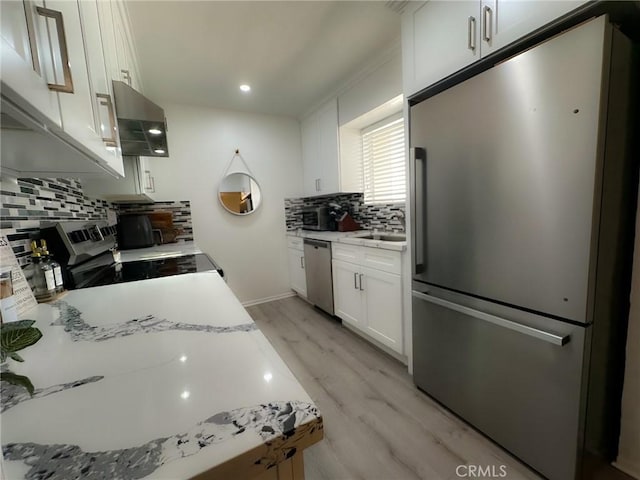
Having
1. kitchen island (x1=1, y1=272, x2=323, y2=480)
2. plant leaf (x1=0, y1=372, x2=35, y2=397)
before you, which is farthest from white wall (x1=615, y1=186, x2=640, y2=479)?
plant leaf (x1=0, y1=372, x2=35, y2=397)

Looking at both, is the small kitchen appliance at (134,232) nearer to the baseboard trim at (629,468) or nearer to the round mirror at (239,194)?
the round mirror at (239,194)

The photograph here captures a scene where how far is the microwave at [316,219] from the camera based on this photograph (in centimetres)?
320

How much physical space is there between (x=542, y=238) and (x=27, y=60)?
150 centimetres

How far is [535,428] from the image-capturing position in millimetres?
1141

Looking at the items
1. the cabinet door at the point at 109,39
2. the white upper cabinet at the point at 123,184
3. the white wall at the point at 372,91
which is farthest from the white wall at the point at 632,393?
the white upper cabinet at the point at 123,184

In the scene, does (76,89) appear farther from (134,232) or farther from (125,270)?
(134,232)

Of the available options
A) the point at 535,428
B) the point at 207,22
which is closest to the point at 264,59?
the point at 207,22

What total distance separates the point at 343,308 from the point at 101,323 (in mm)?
2091

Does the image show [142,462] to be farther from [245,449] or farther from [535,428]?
[535,428]

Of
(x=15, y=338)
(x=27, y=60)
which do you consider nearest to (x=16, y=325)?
(x=15, y=338)

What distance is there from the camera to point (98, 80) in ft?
2.97

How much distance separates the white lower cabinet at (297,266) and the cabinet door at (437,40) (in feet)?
7.27

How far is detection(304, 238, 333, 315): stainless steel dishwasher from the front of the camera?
9.25 ft

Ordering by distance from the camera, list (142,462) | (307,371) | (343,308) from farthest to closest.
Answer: (343,308), (307,371), (142,462)
